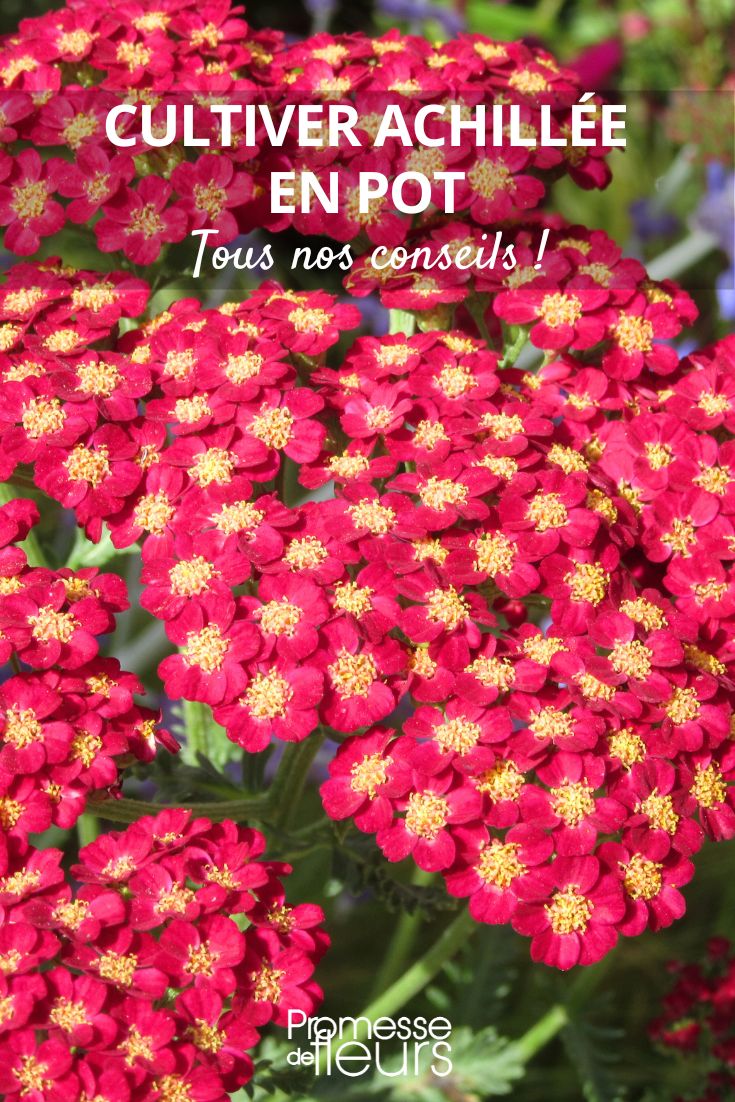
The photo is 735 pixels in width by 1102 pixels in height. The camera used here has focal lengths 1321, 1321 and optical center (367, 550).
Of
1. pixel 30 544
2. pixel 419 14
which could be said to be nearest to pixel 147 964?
pixel 30 544

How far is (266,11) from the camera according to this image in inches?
169

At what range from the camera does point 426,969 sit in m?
1.58

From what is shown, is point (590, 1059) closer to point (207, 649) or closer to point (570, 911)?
point (570, 911)

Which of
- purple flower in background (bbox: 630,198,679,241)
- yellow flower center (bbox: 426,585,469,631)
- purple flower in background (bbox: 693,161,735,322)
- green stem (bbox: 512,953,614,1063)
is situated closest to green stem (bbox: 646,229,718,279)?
purple flower in background (bbox: 693,161,735,322)

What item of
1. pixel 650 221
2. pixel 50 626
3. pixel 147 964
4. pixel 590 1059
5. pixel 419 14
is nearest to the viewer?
pixel 147 964

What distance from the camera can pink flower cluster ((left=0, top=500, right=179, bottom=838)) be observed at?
1.15m

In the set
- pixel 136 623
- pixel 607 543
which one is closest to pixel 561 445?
pixel 607 543

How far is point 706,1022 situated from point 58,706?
107 centimetres

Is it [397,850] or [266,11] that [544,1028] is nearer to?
[397,850]

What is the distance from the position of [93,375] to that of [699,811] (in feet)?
2.40

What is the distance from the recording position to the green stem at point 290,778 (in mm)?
1418

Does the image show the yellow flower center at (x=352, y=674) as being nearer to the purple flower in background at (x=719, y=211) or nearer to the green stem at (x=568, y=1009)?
the green stem at (x=568, y=1009)

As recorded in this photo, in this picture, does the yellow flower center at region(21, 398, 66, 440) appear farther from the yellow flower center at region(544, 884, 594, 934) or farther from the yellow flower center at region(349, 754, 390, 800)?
the yellow flower center at region(544, 884, 594, 934)

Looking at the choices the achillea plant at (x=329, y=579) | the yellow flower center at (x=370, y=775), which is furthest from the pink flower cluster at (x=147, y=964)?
the yellow flower center at (x=370, y=775)
